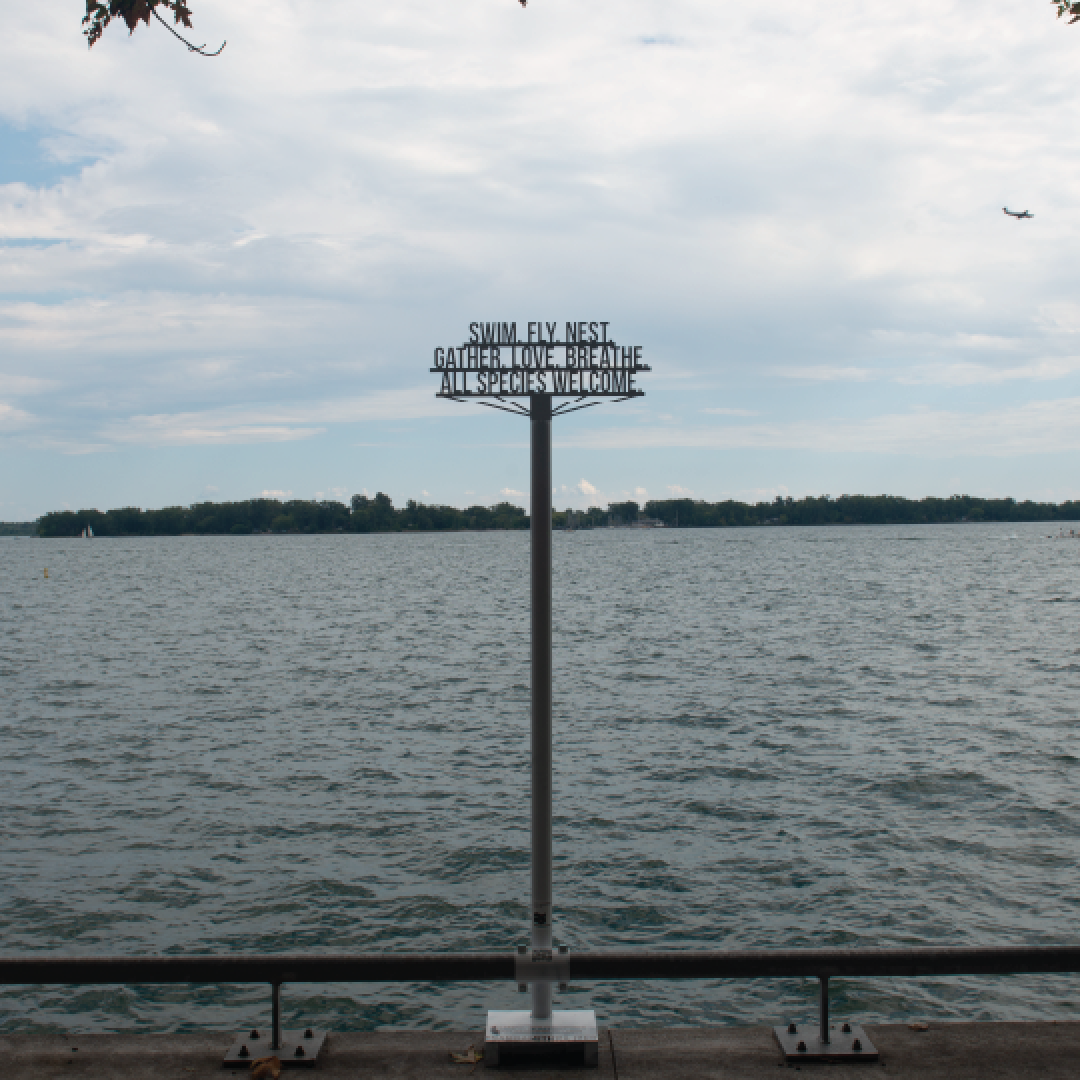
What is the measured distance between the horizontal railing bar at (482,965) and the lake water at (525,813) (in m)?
5.61

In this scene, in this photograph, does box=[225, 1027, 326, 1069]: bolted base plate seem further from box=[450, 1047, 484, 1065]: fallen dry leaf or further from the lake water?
the lake water

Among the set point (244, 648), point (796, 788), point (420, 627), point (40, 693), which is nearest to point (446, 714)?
point (796, 788)

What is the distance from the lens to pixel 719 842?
16281 millimetres

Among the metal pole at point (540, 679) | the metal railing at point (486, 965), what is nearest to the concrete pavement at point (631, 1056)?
the metal railing at point (486, 965)

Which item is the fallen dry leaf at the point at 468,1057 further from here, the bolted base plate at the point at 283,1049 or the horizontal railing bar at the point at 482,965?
the bolted base plate at the point at 283,1049

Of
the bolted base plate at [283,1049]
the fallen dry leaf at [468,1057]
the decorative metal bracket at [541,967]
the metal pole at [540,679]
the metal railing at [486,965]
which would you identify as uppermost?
the metal pole at [540,679]

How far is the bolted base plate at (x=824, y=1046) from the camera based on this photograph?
5.37 metres

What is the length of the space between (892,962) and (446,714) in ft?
77.0

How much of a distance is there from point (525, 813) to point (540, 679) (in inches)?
508

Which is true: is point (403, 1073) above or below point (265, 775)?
above

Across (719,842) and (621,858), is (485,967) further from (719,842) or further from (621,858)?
(719,842)

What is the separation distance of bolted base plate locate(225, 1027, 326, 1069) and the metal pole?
1231 millimetres

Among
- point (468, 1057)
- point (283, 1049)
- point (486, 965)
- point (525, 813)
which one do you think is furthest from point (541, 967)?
point (525, 813)

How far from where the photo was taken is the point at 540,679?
5.71 m
